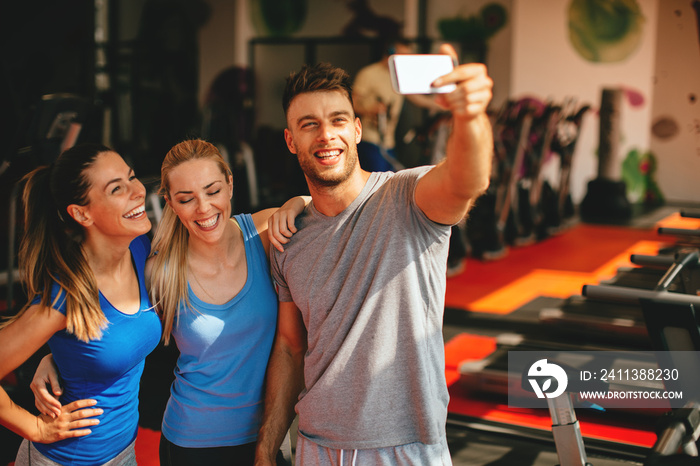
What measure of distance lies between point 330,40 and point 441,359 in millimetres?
7833

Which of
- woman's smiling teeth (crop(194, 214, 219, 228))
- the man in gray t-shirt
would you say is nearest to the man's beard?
the man in gray t-shirt

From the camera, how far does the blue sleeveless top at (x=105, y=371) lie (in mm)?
1504

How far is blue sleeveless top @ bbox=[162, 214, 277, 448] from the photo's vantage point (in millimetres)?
1562

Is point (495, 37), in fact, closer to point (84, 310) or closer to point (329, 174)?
point (329, 174)

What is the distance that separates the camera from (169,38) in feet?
30.6

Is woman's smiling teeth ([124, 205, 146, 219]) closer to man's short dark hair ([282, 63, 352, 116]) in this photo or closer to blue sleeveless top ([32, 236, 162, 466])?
blue sleeveless top ([32, 236, 162, 466])

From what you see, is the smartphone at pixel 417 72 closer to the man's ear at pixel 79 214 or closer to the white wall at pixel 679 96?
the man's ear at pixel 79 214

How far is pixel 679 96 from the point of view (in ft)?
30.1

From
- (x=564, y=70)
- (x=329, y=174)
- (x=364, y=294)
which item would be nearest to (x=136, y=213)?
(x=329, y=174)

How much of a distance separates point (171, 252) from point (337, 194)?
19.5 inches

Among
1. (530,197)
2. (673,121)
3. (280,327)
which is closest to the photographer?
(280,327)

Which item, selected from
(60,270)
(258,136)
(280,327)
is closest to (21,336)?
(60,270)

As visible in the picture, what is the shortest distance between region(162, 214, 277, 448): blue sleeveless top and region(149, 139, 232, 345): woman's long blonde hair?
3cm

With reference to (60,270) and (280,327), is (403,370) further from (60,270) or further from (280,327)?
(60,270)
